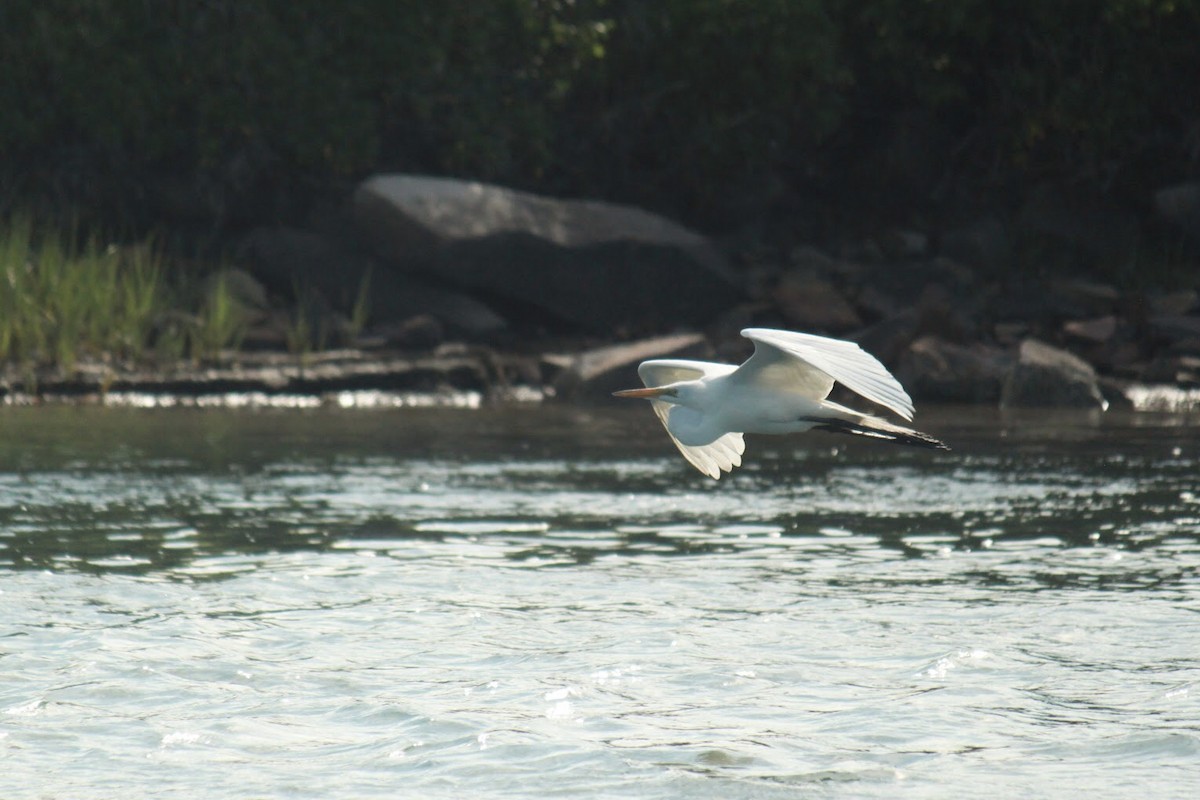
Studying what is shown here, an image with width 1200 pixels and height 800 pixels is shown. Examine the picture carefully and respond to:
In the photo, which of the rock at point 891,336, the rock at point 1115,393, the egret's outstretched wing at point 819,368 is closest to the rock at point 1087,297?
the rock at point 1115,393

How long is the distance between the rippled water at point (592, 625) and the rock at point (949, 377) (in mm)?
3740

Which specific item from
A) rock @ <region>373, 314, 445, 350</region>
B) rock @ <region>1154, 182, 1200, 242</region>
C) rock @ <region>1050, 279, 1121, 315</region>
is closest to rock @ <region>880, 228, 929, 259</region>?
rock @ <region>1050, 279, 1121, 315</region>

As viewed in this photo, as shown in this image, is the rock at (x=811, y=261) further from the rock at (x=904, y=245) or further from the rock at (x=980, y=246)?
the rock at (x=980, y=246)

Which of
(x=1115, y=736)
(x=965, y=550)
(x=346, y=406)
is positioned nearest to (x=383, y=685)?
(x=1115, y=736)

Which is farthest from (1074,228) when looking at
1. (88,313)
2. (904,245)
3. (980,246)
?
(88,313)

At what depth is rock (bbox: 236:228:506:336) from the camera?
2039 centimetres

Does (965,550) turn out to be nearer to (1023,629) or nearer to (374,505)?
(1023,629)

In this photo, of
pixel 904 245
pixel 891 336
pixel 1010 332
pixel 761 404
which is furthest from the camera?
pixel 904 245

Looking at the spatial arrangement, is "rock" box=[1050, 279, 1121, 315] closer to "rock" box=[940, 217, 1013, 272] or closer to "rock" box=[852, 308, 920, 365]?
"rock" box=[940, 217, 1013, 272]

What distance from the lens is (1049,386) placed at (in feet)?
57.3

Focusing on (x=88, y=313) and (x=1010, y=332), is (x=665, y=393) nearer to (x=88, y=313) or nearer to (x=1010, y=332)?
(x=88, y=313)

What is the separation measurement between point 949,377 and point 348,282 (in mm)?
7270

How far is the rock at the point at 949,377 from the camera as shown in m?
17.5

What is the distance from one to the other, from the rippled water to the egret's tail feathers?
0.91 m
